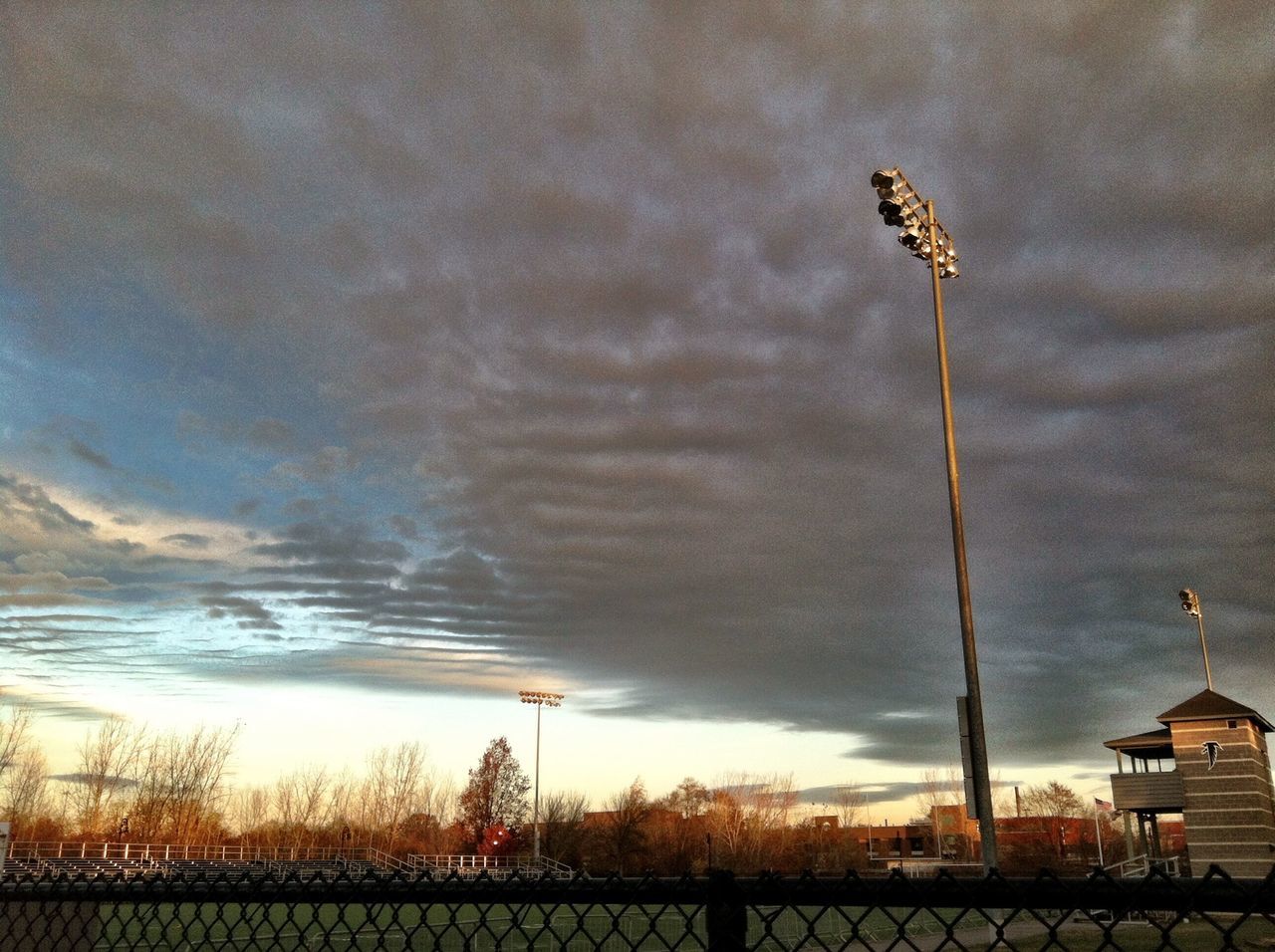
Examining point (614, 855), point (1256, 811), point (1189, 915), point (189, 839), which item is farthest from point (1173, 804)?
point (189, 839)

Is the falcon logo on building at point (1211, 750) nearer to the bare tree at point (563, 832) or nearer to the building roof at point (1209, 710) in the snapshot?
the building roof at point (1209, 710)

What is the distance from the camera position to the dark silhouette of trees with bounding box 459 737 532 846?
101 m

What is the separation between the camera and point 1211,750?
3931cm

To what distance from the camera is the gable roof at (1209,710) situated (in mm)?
39156

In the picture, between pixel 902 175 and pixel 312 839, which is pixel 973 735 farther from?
pixel 312 839

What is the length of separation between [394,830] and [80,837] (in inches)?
1073


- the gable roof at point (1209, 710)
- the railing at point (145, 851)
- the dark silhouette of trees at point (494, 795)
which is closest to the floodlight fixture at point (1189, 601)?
the gable roof at point (1209, 710)

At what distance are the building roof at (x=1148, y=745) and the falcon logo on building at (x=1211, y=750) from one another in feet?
6.23

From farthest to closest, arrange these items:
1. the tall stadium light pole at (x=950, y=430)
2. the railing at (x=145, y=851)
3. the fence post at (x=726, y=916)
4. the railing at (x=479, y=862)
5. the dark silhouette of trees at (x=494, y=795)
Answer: the dark silhouette of trees at (x=494, y=795) → the railing at (x=479, y=862) → the railing at (x=145, y=851) → the tall stadium light pole at (x=950, y=430) → the fence post at (x=726, y=916)

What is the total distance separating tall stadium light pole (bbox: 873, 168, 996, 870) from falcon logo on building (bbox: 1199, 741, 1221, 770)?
32.5m

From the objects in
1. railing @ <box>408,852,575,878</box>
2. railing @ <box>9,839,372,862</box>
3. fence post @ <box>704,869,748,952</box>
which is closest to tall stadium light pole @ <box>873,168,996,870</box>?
fence post @ <box>704,869,748,952</box>

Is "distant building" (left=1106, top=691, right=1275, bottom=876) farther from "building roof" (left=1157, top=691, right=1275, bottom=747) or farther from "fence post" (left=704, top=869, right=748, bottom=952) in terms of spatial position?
"fence post" (left=704, top=869, right=748, bottom=952)

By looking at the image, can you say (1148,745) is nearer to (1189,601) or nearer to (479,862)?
(1189,601)

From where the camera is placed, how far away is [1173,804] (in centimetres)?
3928
